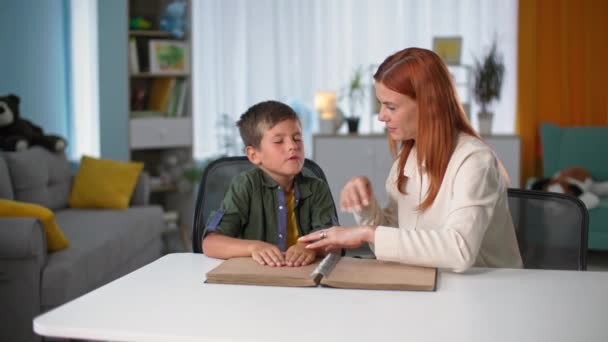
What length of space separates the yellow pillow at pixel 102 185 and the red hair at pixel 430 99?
308cm

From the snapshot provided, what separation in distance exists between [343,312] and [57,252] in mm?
2362

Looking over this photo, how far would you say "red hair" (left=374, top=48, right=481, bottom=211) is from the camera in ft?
5.76

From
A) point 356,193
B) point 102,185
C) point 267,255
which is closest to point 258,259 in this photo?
point 267,255

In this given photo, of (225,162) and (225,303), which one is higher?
(225,162)

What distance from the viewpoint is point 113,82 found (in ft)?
17.4

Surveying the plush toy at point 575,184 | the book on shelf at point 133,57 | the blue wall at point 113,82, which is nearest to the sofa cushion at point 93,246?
the blue wall at point 113,82

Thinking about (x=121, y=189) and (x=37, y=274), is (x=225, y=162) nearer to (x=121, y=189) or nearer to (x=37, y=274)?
(x=37, y=274)

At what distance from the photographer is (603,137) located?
5.16m

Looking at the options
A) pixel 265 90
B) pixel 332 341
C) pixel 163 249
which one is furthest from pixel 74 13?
pixel 332 341

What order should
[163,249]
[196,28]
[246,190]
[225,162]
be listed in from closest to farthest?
[246,190] → [225,162] → [163,249] → [196,28]

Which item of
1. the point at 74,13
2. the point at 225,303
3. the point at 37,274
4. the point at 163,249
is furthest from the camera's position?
the point at 74,13

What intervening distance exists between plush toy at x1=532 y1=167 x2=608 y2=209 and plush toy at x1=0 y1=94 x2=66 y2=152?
9.43ft

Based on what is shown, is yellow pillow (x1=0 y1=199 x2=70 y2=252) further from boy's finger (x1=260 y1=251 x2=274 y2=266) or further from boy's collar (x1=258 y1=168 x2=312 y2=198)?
boy's finger (x1=260 y1=251 x2=274 y2=266)

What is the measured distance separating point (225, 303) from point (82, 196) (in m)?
3.41
